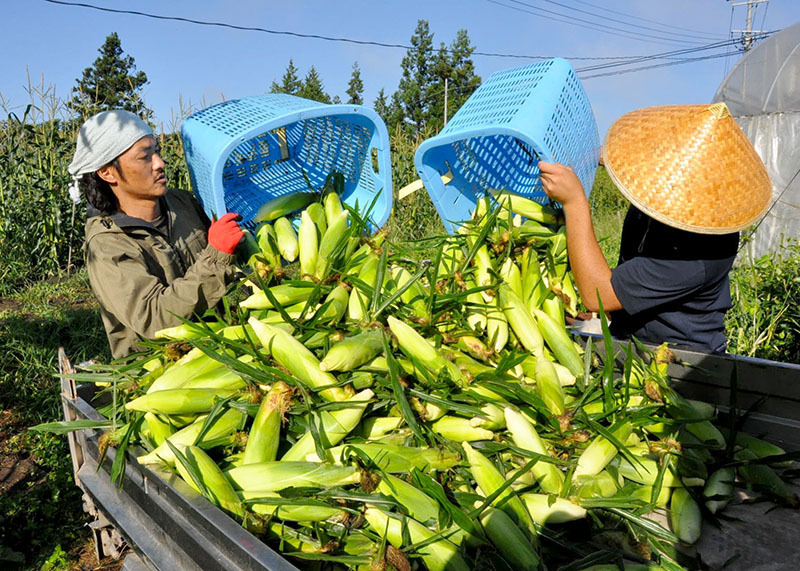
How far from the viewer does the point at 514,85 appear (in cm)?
253

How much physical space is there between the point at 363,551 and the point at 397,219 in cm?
689

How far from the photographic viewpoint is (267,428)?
1.43 m

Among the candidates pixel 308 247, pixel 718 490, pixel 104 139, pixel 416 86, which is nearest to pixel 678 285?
pixel 718 490

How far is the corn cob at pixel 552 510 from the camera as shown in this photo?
53.8 inches

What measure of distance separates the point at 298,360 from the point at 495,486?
59cm

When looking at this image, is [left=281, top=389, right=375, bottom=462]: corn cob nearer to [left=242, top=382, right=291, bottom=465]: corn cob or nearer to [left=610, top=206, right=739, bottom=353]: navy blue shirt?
[left=242, top=382, right=291, bottom=465]: corn cob

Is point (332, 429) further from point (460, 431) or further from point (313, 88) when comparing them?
point (313, 88)

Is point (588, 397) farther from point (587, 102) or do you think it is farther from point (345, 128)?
point (345, 128)

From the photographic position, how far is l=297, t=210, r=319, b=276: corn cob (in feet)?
7.07

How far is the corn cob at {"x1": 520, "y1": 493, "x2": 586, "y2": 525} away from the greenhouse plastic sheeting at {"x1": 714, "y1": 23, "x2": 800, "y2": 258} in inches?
282

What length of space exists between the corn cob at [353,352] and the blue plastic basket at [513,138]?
0.96m

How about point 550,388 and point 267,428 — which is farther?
point 550,388

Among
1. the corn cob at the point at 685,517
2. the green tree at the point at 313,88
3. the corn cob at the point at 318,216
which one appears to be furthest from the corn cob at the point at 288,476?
the green tree at the point at 313,88

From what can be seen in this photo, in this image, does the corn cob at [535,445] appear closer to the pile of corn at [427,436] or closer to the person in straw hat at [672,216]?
the pile of corn at [427,436]
